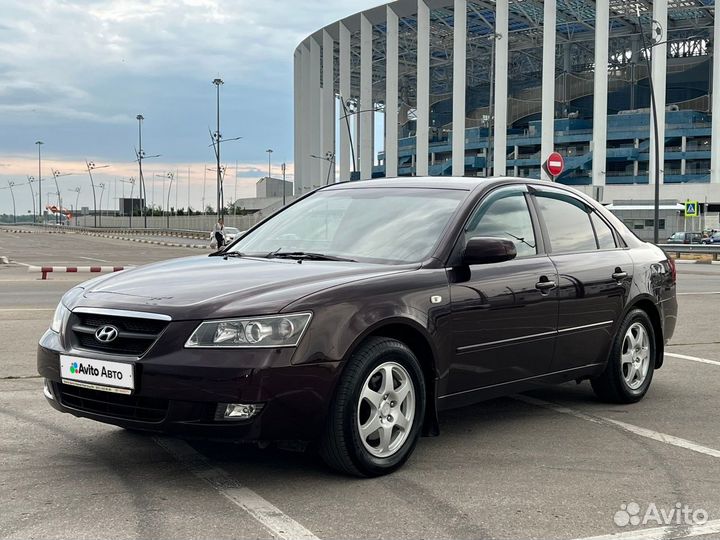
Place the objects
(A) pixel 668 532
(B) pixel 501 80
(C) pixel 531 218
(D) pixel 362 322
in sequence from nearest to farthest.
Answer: (A) pixel 668 532, (D) pixel 362 322, (C) pixel 531 218, (B) pixel 501 80

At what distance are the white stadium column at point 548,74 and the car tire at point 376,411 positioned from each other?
59.2 meters

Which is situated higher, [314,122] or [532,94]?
[532,94]

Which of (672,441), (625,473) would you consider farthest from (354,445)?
(672,441)

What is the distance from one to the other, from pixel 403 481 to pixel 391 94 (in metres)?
71.5

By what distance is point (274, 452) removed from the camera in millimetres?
4723

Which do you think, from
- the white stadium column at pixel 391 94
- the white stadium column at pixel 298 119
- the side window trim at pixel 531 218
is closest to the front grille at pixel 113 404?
the side window trim at pixel 531 218

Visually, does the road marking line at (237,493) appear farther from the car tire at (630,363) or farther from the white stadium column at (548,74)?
the white stadium column at (548,74)

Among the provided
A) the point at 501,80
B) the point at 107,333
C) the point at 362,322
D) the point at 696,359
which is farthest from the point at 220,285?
the point at 501,80

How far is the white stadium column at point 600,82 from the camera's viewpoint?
60.8 meters

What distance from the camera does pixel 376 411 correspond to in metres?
4.25

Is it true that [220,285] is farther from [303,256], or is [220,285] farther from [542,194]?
[542,194]

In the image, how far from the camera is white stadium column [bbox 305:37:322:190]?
87312mm

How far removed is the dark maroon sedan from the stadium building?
51005 mm

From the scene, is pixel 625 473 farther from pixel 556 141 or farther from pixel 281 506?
pixel 556 141
